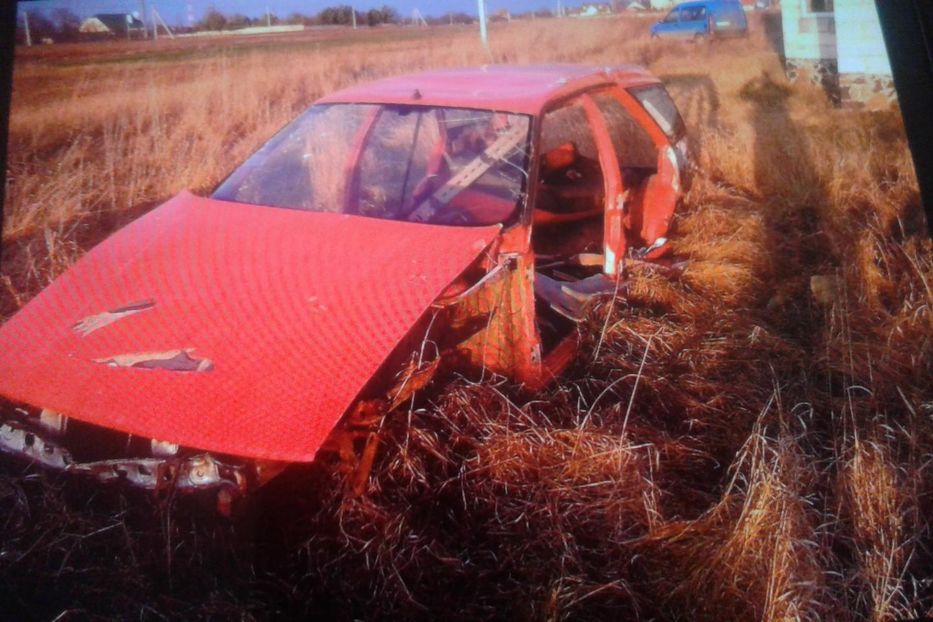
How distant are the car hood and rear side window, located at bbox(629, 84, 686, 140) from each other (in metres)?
1.62

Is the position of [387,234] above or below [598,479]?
above

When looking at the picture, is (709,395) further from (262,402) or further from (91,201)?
(91,201)

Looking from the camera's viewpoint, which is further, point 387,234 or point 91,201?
point 91,201

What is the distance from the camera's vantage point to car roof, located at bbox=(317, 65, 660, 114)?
7.14 feet

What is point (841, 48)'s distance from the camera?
180cm

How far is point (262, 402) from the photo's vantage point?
1279mm

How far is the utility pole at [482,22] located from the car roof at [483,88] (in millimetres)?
173

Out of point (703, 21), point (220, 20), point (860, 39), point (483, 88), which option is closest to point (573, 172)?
point (483, 88)

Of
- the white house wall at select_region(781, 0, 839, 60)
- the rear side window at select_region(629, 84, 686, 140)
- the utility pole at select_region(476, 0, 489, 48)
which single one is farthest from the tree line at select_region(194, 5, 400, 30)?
the rear side window at select_region(629, 84, 686, 140)

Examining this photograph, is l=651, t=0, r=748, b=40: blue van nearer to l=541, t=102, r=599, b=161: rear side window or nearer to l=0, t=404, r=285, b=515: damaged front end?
l=541, t=102, r=599, b=161: rear side window

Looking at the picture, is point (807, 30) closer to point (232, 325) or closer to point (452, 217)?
point (452, 217)

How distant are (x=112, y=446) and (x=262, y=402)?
0.43m

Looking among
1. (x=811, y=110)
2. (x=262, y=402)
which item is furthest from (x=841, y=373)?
(x=262, y=402)

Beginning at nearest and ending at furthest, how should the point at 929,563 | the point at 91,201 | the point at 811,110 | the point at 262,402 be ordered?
the point at 262,402 < the point at 929,563 < the point at 91,201 < the point at 811,110
